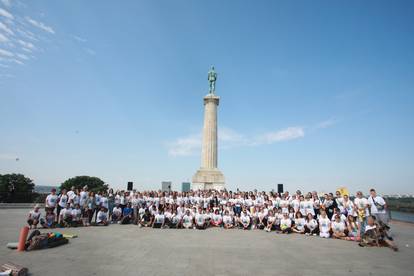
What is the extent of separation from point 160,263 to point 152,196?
810cm

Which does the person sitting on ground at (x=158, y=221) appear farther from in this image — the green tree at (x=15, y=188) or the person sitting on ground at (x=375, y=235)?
the green tree at (x=15, y=188)

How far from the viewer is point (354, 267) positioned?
227 inches

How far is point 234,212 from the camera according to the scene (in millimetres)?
12961

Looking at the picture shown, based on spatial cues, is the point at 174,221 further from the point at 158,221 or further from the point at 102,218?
the point at 102,218

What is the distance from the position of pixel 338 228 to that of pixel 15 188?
43795 mm

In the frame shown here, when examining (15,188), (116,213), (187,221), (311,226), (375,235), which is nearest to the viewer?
(375,235)

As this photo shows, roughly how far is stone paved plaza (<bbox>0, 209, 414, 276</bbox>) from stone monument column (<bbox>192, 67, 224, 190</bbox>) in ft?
49.4

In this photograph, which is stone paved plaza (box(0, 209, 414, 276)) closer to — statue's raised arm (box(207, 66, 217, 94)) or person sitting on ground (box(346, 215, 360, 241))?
person sitting on ground (box(346, 215, 360, 241))

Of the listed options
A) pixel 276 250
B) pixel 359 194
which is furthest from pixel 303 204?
pixel 276 250

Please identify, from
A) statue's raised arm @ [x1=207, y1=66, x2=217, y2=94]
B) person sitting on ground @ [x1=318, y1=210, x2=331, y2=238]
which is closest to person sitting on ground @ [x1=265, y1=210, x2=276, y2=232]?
person sitting on ground @ [x1=318, y1=210, x2=331, y2=238]

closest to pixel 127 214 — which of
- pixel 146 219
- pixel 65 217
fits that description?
pixel 146 219

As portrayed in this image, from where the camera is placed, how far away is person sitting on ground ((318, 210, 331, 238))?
32.5 ft

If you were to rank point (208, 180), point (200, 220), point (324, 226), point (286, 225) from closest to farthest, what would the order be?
point (324, 226), point (286, 225), point (200, 220), point (208, 180)

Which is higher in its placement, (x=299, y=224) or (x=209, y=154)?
(x=209, y=154)
